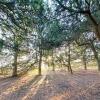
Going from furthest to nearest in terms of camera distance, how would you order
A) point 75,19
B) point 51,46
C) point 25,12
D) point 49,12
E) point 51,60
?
point 51,60, point 51,46, point 75,19, point 49,12, point 25,12

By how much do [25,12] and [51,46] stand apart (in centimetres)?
614

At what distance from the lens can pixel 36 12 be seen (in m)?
8.67

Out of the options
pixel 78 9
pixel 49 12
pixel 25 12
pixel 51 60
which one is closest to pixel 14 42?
pixel 25 12

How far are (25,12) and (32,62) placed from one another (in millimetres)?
15840

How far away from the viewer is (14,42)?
8.02 m

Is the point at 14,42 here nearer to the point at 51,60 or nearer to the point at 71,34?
the point at 71,34

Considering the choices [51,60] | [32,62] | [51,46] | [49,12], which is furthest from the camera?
[51,60]

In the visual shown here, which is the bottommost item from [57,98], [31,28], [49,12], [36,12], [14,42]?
[57,98]

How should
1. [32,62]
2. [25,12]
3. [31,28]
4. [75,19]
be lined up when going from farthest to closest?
[32,62] < [75,19] < [31,28] < [25,12]

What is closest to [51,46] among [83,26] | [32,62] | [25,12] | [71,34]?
[71,34]

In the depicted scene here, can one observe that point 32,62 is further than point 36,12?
Yes

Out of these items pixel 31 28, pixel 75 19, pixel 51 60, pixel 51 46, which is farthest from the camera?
pixel 51 60

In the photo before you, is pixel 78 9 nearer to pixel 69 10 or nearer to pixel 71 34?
pixel 69 10

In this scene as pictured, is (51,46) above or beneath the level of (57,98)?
above
